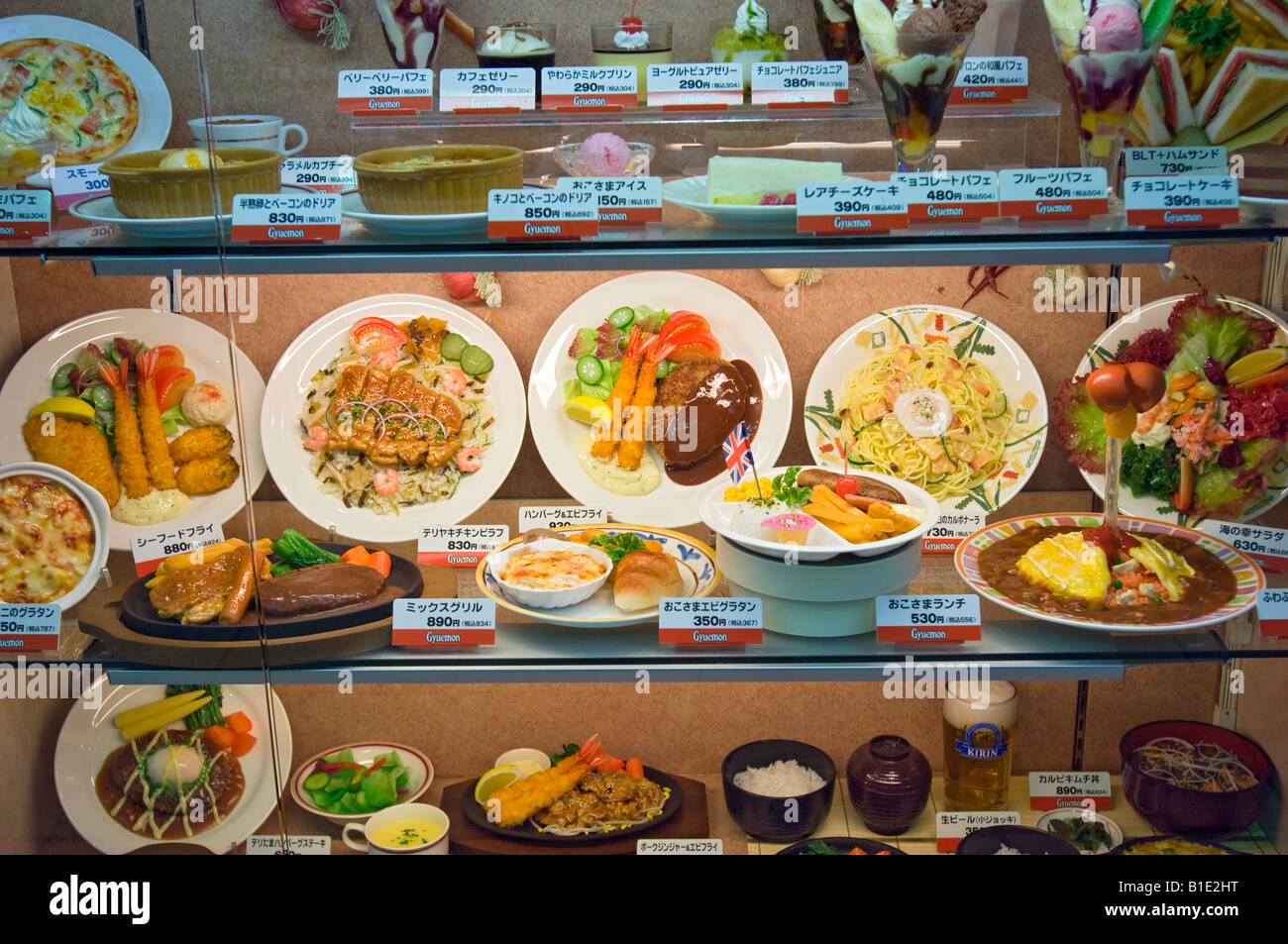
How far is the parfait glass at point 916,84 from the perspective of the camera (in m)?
1.57

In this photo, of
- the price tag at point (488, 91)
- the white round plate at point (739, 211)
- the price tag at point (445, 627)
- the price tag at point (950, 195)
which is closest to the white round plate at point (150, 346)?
the price tag at point (445, 627)

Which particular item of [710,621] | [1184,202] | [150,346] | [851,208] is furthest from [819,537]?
[150,346]

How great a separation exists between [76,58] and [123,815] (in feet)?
4.40

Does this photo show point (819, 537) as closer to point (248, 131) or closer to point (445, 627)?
point (445, 627)

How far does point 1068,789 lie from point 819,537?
33.7 inches

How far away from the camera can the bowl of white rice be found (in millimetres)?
2027

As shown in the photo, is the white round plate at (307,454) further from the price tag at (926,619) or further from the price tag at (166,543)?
the price tag at (926,619)

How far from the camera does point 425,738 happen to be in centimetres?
234

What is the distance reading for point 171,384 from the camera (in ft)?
6.69

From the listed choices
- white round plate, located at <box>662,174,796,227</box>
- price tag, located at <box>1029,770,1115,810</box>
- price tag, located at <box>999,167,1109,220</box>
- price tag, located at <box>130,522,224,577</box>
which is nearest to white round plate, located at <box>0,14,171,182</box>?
price tag, located at <box>130,522,224,577</box>

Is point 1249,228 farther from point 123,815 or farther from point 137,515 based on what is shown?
point 123,815

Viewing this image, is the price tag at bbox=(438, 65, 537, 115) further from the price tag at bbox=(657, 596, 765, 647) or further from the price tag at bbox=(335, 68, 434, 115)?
the price tag at bbox=(657, 596, 765, 647)

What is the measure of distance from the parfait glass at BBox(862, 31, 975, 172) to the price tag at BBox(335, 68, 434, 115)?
692 mm

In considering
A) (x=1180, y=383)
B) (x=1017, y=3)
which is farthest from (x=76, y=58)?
(x=1180, y=383)
